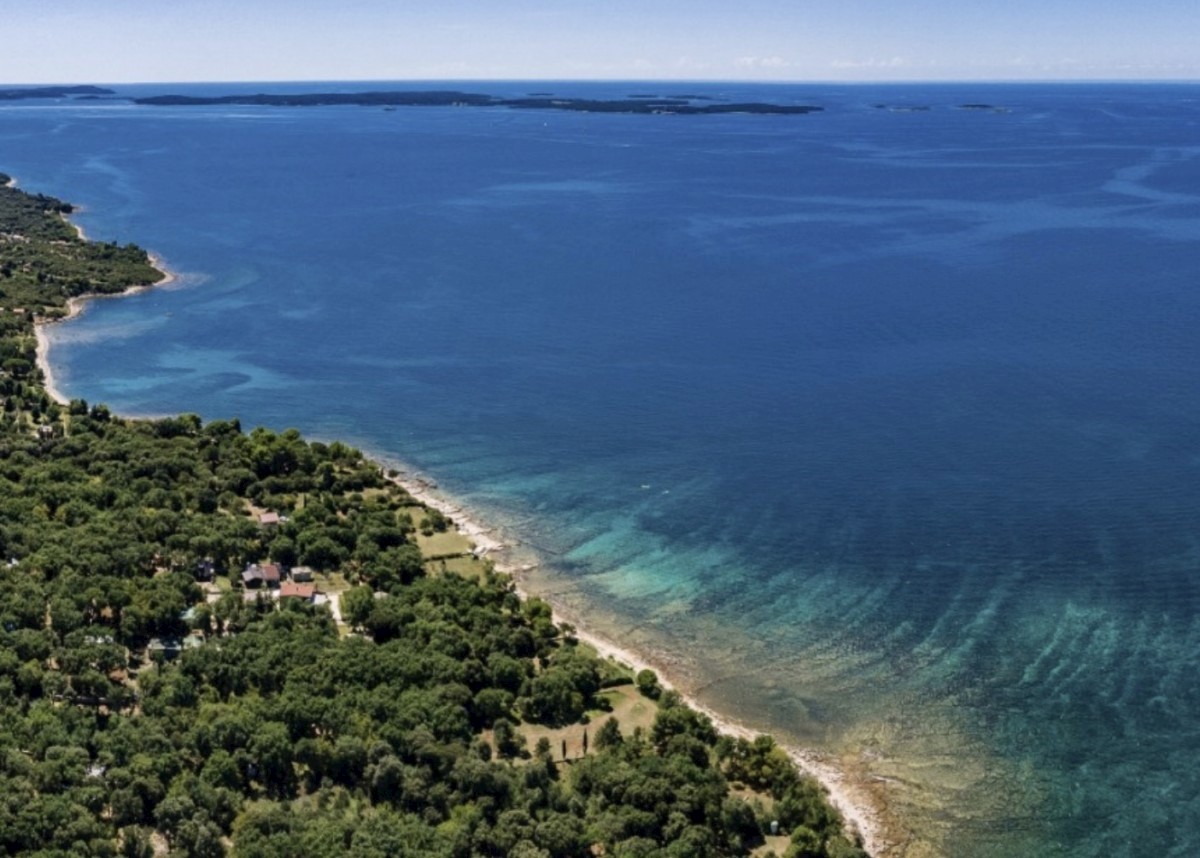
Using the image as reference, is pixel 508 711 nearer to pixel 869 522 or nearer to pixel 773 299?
pixel 869 522

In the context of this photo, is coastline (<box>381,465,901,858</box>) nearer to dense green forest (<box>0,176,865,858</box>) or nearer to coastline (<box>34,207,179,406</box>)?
dense green forest (<box>0,176,865,858</box>)

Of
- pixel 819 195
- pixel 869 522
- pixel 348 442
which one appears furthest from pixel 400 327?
pixel 819 195

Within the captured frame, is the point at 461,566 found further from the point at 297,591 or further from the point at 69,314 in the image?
the point at 69,314

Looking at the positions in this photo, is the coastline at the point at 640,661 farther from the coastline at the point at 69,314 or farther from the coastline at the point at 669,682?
the coastline at the point at 69,314

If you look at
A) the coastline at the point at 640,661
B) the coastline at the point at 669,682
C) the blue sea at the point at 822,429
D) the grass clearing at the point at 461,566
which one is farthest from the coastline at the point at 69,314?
the grass clearing at the point at 461,566

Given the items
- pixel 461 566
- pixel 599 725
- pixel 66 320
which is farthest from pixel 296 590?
pixel 66 320

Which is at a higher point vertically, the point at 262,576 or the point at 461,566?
the point at 262,576
